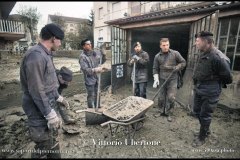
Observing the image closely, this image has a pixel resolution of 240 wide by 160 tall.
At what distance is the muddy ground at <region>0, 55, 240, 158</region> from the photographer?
3.62 m

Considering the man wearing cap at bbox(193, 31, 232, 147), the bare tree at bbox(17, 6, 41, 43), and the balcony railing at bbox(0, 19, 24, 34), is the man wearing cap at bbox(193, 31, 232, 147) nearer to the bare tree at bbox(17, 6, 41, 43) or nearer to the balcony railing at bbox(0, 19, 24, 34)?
the balcony railing at bbox(0, 19, 24, 34)

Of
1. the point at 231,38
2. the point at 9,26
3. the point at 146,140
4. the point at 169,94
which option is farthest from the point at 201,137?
the point at 9,26

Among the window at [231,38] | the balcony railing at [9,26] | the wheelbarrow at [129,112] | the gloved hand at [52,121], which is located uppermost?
the balcony railing at [9,26]

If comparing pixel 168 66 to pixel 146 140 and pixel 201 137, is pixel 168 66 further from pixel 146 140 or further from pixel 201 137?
pixel 146 140

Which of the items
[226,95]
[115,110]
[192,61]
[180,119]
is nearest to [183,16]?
[192,61]

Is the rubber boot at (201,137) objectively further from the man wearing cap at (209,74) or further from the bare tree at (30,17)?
the bare tree at (30,17)

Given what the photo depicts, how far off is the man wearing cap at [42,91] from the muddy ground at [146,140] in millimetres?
1140

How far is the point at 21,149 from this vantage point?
3.75 metres

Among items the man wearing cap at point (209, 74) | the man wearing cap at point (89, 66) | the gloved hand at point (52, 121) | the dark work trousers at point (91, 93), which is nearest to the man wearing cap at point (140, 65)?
the man wearing cap at point (89, 66)

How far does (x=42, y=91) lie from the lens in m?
2.31

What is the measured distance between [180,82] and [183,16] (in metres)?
2.72

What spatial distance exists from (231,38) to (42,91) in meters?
6.09

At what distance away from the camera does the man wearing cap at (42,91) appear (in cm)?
227

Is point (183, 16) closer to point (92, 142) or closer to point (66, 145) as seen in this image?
point (92, 142)
